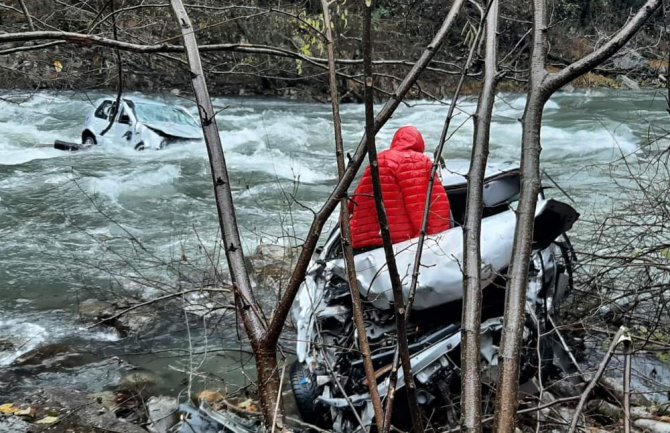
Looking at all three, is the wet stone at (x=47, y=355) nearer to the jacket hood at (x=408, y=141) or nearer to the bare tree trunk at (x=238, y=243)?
the jacket hood at (x=408, y=141)

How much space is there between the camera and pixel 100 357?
6.33 meters

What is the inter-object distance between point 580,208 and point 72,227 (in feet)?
24.4

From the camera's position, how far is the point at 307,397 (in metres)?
4.64

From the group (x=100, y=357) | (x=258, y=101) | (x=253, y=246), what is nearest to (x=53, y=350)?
(x=100, y=357)

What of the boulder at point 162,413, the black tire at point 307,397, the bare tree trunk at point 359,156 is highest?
the bare tree trunk at point 359,156

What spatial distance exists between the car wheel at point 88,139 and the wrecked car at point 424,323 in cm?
1087

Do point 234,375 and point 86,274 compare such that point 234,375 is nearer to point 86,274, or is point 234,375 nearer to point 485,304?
point 485,304

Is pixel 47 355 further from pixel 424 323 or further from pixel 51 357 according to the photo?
pixel 424 323

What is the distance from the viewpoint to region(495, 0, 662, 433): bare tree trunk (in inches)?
68.4

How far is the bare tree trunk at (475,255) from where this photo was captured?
6.07ft

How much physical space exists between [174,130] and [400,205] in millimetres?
9850

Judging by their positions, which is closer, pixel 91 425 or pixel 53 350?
pixel 91 425

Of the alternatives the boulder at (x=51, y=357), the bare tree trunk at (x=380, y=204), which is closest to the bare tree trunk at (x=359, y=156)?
the bare tree trunk at (x=380, y=204)

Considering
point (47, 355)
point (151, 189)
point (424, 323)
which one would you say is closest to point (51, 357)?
point (47, 355)
